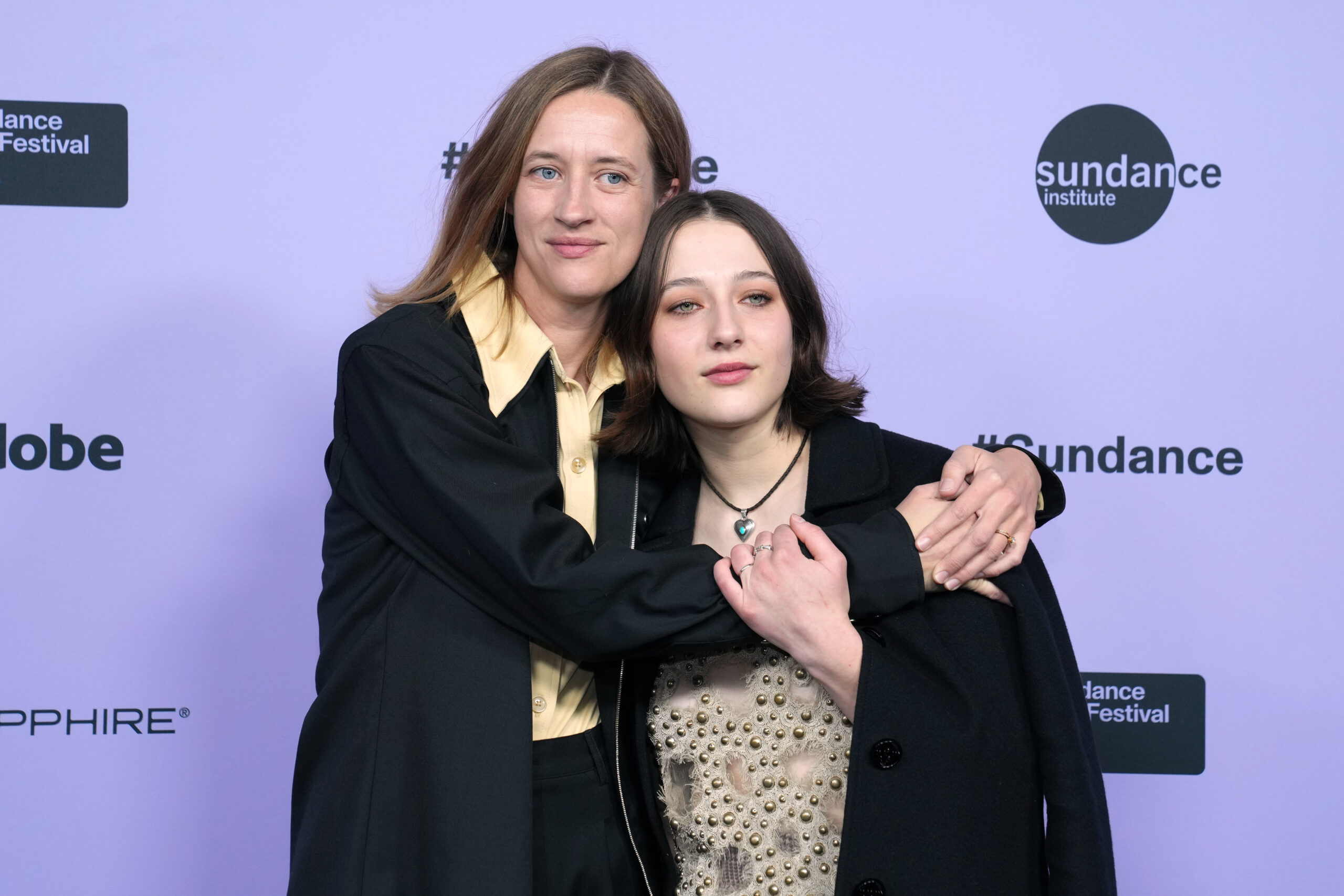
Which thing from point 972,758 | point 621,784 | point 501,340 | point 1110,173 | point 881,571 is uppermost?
point 1110,173

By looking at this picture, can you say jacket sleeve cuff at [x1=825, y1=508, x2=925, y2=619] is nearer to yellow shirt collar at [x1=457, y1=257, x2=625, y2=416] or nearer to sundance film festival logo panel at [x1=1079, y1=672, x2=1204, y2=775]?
yellow shirt collar at [x1=457, y1=257, x2=625, y2=416]

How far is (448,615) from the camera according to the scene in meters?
1.55

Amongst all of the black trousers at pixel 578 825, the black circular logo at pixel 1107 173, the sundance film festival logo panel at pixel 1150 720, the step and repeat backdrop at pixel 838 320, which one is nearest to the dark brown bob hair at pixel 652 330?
the black trousers at pixel 578 825

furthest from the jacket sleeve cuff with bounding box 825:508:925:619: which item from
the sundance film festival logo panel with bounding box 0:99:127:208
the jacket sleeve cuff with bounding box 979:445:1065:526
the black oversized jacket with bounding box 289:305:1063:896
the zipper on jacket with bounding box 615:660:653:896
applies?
the sundance film festival logo panel with bounding box 0:99:127:208

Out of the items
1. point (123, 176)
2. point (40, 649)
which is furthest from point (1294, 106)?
point (40, 649)

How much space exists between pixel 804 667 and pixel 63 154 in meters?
2.07

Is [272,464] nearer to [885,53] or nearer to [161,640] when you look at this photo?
[161,640]

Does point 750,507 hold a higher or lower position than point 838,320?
lower

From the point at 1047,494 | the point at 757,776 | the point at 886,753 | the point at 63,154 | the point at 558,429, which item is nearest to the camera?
the point at 886,753

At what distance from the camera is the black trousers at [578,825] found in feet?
5.31

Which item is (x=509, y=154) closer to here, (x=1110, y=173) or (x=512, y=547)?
(x=512, y=547)

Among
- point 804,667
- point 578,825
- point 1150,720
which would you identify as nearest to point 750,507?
point 804,667

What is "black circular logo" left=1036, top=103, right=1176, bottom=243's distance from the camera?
97.7 inches

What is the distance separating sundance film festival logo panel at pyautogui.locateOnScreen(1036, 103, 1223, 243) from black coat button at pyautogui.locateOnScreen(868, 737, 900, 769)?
1.58m
